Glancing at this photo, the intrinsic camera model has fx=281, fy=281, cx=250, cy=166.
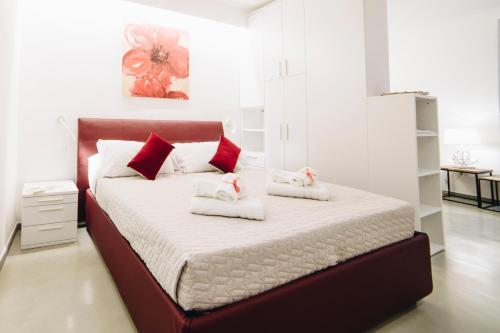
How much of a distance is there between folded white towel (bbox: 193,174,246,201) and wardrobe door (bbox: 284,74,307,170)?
6.20 feet

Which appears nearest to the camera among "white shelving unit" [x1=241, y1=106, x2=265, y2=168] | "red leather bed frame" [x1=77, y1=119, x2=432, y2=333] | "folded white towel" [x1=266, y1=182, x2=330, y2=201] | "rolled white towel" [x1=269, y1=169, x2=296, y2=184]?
"red leather bed frame" [x1=77, y1=119, x2=432, y2=333]

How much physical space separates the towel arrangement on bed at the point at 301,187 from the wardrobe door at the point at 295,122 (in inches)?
57.0

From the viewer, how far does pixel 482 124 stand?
13.1 feet

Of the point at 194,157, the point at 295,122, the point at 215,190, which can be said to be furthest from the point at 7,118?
the point at 295,122

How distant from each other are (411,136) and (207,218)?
185 centimetres

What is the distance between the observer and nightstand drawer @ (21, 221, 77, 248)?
7.98 ft

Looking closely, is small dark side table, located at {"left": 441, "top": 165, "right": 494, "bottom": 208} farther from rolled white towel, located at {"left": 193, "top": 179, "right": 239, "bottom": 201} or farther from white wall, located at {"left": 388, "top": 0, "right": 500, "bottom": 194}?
rolled white towel, located at {"left": 193, "top": 179, "right": 239, "bottom": 201}

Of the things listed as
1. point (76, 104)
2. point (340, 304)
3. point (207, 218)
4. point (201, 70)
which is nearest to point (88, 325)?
point (207, 218)

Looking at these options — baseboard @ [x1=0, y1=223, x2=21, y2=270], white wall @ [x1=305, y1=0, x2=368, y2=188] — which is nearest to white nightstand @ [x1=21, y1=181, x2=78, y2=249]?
baseboard @ [x1=0, y1=223, x2=21, y2=270]

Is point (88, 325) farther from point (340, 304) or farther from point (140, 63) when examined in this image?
point (140, 63)

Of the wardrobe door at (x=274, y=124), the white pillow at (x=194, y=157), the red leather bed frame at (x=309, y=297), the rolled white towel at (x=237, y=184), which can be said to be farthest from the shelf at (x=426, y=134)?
the white pillow at (x=194, y=157)

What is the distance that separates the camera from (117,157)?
8.79 feet

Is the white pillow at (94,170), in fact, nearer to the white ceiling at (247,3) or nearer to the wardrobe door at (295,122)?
the wardrobe door at (295,122)

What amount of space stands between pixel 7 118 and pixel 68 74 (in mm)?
932
